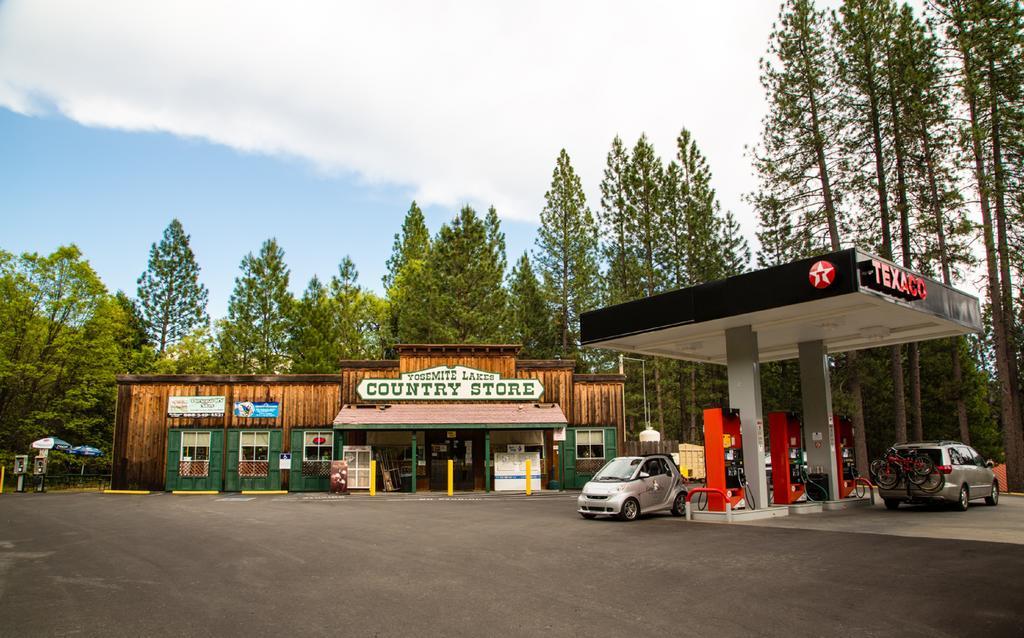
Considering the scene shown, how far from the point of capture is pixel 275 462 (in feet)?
87.4

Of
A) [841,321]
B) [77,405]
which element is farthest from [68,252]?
[841,321]

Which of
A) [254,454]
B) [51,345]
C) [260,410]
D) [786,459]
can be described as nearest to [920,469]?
[786,459]

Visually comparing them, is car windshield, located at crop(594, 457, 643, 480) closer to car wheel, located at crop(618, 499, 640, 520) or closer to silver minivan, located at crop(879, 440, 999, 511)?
car wheel, located at crop(618, 499, 640, 520)

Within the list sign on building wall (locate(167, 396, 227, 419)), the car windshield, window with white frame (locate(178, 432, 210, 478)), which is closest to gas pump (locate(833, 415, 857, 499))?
the car windshield

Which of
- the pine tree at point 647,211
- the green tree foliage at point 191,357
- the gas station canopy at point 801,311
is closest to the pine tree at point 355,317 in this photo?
the green tree foliage at point 191,357

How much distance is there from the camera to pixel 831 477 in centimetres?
1700

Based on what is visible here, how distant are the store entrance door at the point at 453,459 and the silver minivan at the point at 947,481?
15218 mm

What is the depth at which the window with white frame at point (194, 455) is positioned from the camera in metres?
26.7

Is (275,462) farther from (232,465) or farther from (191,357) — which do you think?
(191,357)

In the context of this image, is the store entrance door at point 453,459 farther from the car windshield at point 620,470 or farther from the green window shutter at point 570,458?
the car windshield at point 620,470

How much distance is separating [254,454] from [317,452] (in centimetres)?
254

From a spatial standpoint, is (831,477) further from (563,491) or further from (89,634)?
(89,634)

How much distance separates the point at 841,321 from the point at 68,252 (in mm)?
41007

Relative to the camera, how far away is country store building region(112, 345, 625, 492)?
2652 centimetres
